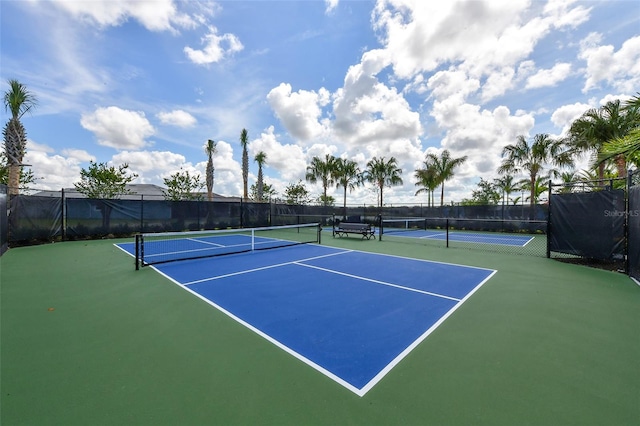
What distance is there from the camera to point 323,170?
1195 inches

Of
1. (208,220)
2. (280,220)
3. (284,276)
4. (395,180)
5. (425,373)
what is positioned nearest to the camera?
(425,373)

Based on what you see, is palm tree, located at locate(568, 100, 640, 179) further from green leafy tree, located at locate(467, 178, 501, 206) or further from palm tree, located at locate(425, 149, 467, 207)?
green leafy tree, located at locate(467, 178, 501, 206)

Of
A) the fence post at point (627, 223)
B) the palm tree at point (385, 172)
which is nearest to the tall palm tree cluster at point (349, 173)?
the palm tree at point (385, 172)

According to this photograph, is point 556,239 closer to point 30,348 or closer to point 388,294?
point 388,294

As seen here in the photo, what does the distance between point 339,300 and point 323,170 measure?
2652cm

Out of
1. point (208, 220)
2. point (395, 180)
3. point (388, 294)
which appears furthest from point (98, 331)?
point (395, 180)

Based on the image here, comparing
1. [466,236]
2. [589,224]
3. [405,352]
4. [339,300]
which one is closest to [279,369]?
[405,352]

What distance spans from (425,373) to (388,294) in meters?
2.35

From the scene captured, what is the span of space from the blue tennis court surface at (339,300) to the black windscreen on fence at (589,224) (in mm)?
3584

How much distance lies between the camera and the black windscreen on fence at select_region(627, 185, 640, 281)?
601cm

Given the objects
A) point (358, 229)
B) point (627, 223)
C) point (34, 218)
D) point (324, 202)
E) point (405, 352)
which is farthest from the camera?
point (324, 202)

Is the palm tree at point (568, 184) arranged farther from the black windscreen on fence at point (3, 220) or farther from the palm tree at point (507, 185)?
the black windscreen on fence at point (3, 220)

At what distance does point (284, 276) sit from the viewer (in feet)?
20.2

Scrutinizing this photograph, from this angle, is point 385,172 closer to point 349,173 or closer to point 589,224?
point 349,173
